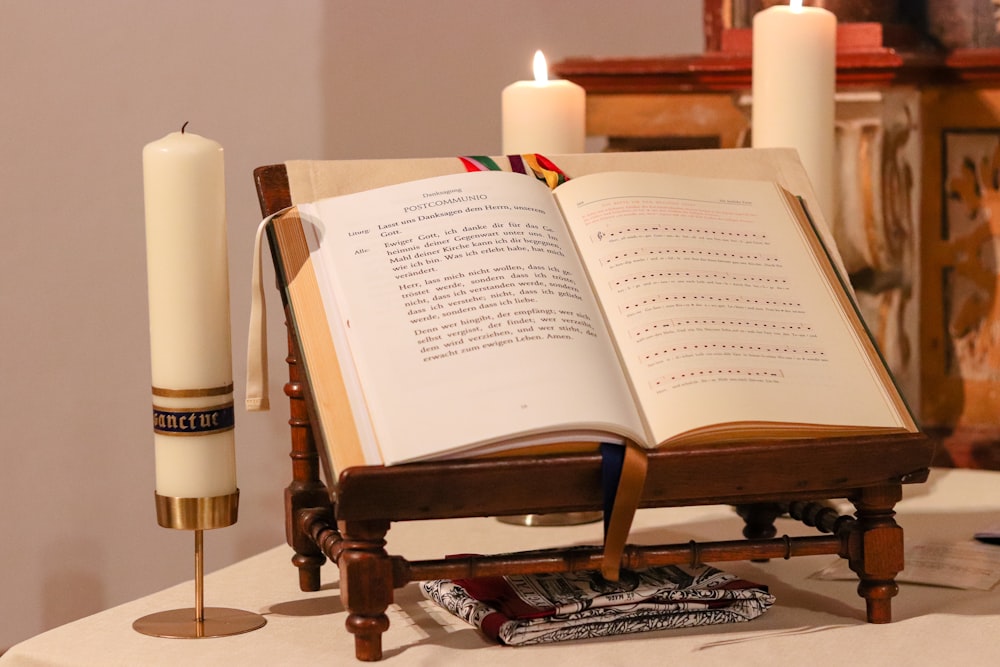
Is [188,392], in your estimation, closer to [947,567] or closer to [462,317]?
[462,317]

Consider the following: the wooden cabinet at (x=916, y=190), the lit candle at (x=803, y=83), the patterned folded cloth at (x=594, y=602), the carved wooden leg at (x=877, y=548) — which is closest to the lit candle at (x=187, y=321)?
the patterned folded cloth at (x=594, y=602)

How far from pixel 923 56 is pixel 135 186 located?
1.55 metres

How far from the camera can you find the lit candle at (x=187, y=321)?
1074mm

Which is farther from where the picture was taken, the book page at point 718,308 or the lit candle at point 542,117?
the lit candle at point 542,117

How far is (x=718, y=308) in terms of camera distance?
1.12 metres

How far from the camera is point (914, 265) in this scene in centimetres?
190

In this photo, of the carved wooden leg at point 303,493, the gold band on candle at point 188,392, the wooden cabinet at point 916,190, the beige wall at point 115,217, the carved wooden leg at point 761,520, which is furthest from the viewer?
the beige wall at point 115,217

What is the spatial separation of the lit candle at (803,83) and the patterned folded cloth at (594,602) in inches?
26.1

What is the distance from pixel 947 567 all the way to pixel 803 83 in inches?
25.5

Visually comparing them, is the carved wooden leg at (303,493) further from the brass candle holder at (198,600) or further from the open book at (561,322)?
the open book at (561,322)

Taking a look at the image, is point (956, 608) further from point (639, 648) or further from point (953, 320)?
point (953, 320)

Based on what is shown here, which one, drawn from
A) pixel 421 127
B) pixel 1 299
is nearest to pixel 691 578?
pixel 1 299

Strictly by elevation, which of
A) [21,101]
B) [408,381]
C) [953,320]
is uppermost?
[21,101]

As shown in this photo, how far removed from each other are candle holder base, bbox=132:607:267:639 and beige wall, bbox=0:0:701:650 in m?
1.42
